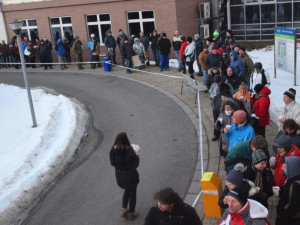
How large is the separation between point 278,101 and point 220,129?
5.40 meters

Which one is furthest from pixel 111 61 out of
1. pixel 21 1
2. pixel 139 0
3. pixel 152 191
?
pixel 152 191

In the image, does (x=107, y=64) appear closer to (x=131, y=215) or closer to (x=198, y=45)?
(x=198, y=45)

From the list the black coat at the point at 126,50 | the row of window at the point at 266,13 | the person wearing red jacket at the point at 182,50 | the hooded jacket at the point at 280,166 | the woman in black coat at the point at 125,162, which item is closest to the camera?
the hooded jacket at the point at 280,166

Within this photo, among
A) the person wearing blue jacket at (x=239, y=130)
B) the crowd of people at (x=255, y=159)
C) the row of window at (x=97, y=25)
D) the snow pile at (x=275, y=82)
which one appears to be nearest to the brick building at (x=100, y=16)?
the row of window at (x=97, y=25)

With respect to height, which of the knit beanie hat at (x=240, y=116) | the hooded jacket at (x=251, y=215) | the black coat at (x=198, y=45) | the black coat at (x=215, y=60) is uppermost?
the black coat at (x=198, y=45)

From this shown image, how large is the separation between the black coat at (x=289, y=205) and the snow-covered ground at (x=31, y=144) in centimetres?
517

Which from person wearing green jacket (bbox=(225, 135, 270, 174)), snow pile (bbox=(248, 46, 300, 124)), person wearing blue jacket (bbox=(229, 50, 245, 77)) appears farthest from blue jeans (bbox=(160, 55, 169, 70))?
person wearing green jacket (bbox=(225, 135, 270, 174))

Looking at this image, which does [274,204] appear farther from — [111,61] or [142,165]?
[111,61]

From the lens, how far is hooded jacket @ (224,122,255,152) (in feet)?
24.4

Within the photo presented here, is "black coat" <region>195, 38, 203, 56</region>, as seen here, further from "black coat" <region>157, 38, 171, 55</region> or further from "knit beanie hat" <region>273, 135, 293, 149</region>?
"knit beanie hat" <region>273, 135, 293, 149</region>

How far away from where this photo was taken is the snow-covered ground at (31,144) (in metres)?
8.74

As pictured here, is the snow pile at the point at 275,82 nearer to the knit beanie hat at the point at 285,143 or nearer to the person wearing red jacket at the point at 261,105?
the person wearing red jacket at the point at 261,105

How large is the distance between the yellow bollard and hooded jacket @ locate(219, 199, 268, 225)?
212cm

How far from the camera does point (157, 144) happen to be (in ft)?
36.1
